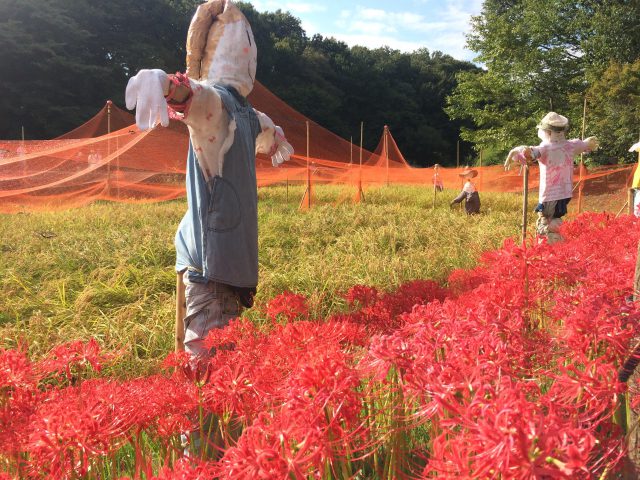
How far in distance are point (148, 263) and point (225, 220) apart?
2.83 meters

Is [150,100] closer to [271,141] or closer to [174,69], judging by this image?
[271,141]

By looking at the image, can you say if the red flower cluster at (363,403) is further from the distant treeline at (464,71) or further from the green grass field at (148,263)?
the distant treeline at (464,71)

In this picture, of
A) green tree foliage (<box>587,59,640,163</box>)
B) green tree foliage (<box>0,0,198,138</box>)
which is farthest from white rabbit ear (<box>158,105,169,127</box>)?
green tree foliage (<box>0,0,198,138</box>)

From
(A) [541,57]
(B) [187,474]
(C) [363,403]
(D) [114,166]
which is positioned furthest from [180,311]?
(A) [541,57]

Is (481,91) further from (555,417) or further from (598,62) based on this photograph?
(555,417)

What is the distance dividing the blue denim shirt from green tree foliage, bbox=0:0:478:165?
61.4 feet

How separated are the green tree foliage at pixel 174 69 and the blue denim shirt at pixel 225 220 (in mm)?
18726

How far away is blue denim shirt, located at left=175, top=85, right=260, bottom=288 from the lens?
1.67 m

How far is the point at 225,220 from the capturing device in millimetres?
1678

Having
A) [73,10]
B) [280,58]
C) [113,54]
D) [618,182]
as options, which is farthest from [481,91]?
[73,10]

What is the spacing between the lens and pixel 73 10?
20812 mm

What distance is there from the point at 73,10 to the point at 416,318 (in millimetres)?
23762

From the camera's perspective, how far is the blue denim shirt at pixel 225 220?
1.67 metres

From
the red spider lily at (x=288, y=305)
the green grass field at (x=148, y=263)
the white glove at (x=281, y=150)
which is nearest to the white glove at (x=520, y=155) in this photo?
the green grass field at (x=148, y=263)
